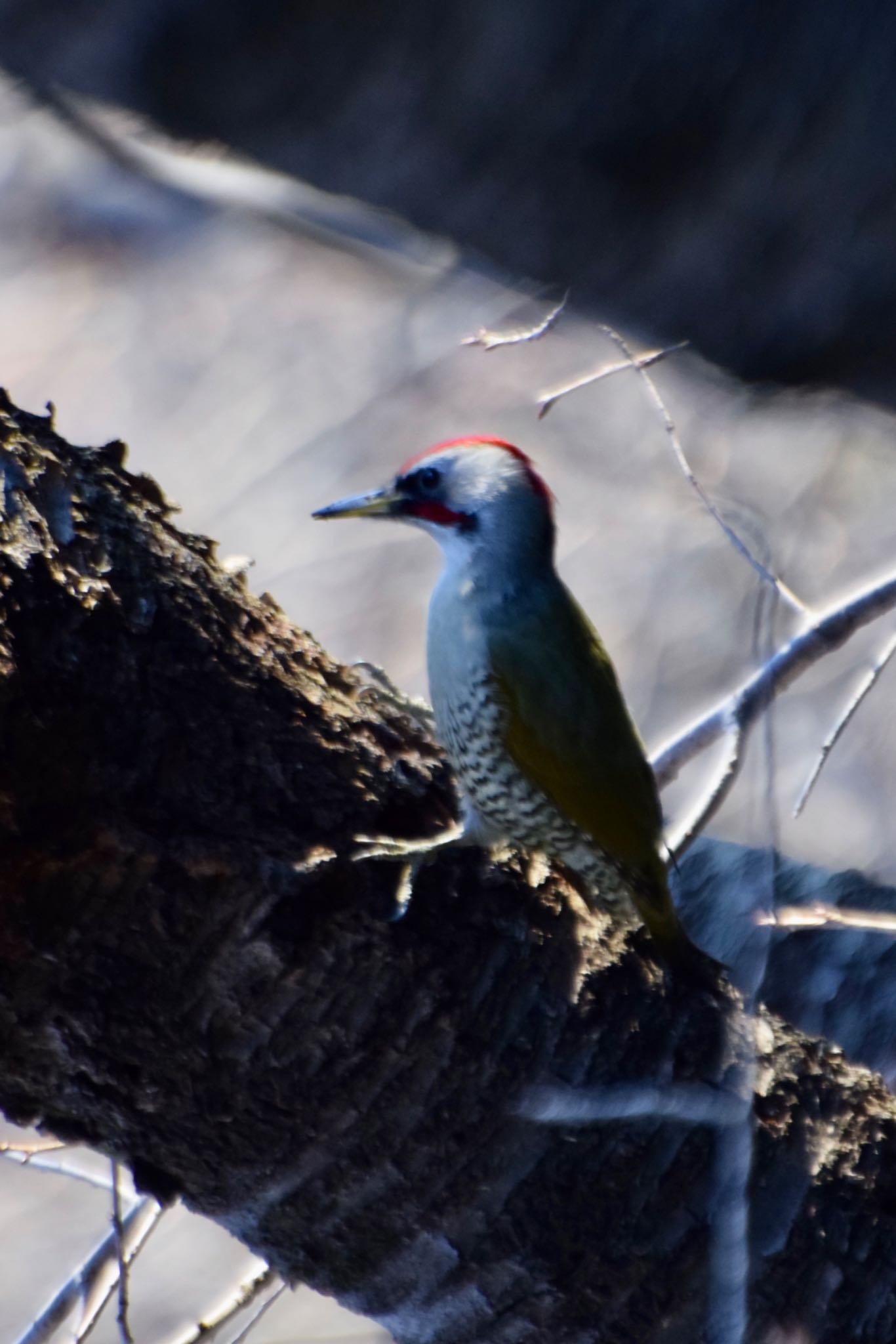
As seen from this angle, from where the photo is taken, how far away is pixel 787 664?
2281 mm

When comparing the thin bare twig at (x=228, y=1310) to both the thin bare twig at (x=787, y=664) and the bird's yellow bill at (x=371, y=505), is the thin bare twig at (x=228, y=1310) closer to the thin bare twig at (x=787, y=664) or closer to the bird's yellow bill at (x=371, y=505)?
the thin bare twig at (x=787, y=664)

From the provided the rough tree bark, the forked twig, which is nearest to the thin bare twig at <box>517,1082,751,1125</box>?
the rough tree bark

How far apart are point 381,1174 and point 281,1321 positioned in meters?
3.14

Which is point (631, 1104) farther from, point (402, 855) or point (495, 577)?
point (495, 577)

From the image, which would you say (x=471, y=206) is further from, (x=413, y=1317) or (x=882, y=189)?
(x=413, y=1317)

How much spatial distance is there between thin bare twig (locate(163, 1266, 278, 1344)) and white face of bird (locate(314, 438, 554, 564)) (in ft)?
3.84

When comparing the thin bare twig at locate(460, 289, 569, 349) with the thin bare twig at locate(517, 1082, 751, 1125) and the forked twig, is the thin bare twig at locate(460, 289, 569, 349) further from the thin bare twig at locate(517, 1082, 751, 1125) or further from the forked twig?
the thin bare twig at locate(517, 1082, 751, 1125)

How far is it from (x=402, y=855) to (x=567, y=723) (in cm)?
73

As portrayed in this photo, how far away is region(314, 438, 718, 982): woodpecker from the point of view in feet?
7.14

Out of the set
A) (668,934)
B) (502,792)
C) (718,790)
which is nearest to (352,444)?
(718,790)

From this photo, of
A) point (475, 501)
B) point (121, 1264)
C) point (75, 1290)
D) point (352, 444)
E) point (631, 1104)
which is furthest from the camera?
point (352, 444)

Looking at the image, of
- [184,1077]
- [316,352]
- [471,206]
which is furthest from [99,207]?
[184,1077]

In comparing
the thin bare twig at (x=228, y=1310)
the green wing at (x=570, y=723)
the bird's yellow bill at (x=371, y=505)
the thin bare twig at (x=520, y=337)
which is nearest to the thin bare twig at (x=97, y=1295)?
the thin bare twig at (x=228, y=1310)

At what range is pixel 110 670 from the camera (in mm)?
1398
